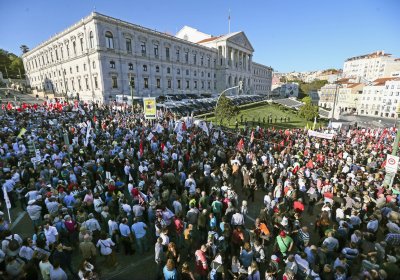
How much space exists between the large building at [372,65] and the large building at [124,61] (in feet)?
193

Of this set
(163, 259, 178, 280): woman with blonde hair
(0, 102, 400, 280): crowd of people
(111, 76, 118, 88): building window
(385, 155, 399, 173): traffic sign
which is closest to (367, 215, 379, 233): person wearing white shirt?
(0, 102, 400, 280): crowd of people

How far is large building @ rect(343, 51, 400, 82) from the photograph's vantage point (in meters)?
87.2

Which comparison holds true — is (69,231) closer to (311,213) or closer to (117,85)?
(311,213)

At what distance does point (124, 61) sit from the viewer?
4428cm

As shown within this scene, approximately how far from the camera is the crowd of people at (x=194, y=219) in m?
5.25

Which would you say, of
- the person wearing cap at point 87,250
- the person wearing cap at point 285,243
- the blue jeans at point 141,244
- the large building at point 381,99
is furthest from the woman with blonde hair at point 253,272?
the large building at point 381,99

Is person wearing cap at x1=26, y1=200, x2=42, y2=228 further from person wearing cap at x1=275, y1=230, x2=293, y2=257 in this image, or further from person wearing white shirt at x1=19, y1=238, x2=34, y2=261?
person wearing cap at x1=275, y1=230, x2=293, y2=257

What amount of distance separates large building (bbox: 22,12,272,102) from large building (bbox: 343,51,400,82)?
5890 centimetres

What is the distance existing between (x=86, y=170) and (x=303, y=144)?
14.8m

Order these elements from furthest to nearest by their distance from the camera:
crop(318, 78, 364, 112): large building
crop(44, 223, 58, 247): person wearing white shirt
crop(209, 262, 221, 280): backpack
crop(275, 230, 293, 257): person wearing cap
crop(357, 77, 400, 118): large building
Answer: crop(318, 78, 364, 112): large building, crop(357, 77, 400, 118): large building, crop(275, 230, 293, 257): person wearing cap, crop(44, 223, 58, 247): person wearing white shirt, crop(209, 262, 221, 280): backpack

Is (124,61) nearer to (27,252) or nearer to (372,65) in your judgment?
(27,252)

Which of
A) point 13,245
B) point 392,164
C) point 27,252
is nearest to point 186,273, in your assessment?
point 27,252

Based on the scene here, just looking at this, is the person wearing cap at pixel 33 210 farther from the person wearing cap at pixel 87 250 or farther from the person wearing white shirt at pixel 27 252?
the person wearing cap at pixel 87 250

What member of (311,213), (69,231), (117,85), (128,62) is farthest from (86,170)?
(128,62)
